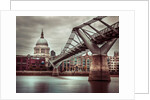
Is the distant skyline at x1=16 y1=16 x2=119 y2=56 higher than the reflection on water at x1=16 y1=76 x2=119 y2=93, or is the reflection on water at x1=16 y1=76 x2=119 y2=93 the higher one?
the distant skyline at x1=16 y1=16 x2=119 y2=56

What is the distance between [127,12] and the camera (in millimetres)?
13164

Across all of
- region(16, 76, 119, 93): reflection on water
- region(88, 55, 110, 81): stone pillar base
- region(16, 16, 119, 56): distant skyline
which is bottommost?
region(16, 76, 119, 93): reflection on water

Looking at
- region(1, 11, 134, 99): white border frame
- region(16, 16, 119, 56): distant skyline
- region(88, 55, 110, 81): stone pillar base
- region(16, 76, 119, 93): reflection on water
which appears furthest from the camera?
region(88, 55, 110, 81): stone pillar base

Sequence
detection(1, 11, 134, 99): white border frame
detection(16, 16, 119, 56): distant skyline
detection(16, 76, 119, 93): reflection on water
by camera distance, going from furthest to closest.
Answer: detection(16, 76, 119, 93): reflection on water → detection(16, 16, 119, 56): distant skyline → detection(1, 11, 134, 99): white border frame

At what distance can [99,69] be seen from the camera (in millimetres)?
25234

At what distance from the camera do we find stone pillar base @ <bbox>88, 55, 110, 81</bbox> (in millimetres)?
24297

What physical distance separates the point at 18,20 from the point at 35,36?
3.26 m

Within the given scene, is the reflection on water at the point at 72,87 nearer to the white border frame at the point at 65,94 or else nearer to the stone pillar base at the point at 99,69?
the white border frame at the point at 65,94

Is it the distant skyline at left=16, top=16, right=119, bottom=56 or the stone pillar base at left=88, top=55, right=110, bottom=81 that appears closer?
the distant skyline at left=16, top=16, right=119, bottom=56

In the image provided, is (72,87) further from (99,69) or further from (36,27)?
(99,69)

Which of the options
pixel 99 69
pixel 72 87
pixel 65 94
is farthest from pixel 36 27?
pixel 99 69

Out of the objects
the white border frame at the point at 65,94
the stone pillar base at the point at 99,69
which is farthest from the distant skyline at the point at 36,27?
the stone pillar base at the point at 99,69

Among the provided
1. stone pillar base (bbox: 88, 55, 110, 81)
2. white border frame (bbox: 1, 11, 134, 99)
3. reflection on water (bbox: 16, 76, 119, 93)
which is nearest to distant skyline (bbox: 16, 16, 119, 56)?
white border frame (bbox: 1, 11, 134, 99)

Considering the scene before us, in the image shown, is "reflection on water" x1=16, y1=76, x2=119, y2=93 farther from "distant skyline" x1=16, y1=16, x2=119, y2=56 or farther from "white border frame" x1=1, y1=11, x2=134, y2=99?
"distant skyline" x1=16, y1=16, x2=119, y2=56
